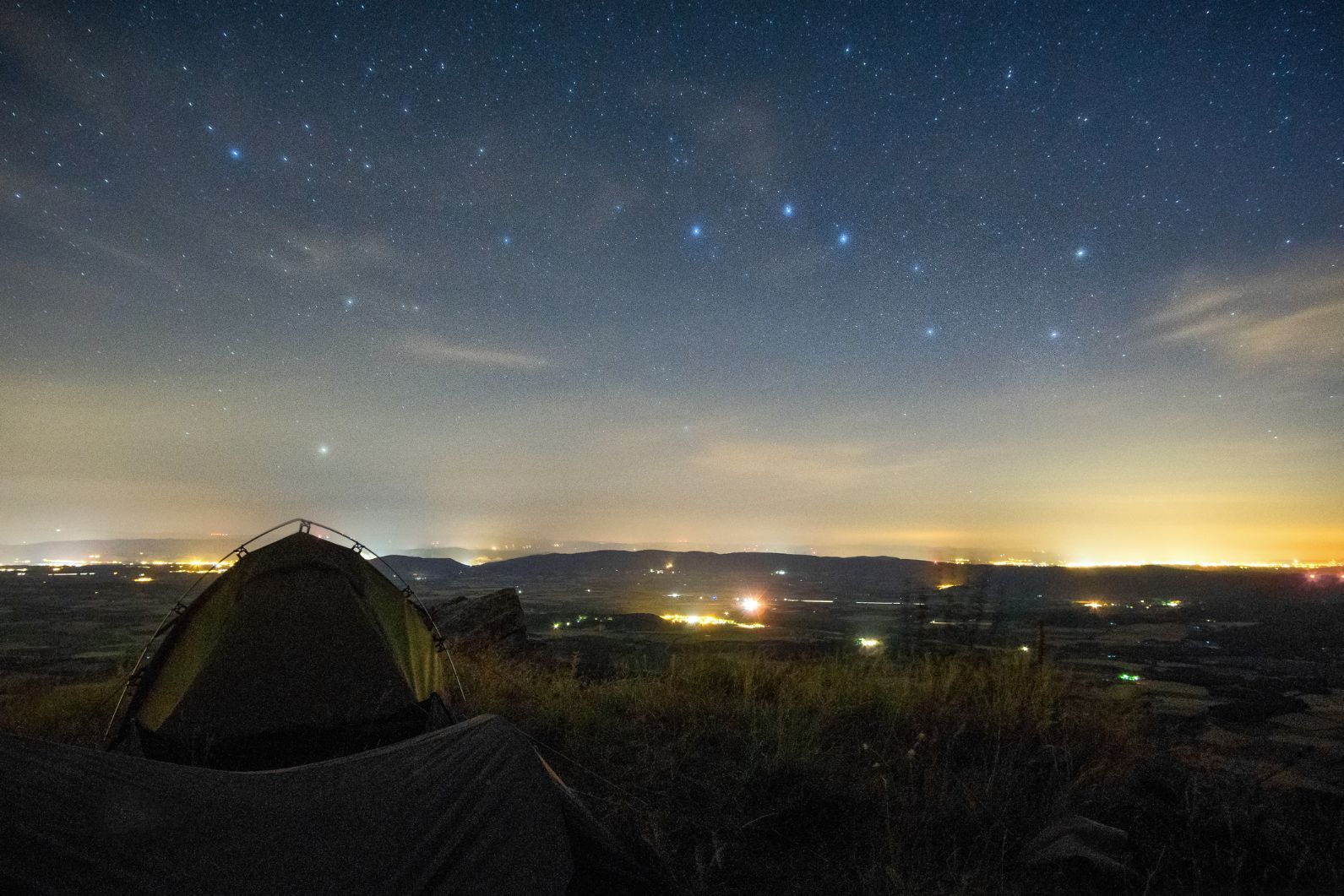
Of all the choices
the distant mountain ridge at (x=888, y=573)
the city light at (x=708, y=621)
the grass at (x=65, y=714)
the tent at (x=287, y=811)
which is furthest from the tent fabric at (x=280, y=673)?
the city light at (x=708, y=621)

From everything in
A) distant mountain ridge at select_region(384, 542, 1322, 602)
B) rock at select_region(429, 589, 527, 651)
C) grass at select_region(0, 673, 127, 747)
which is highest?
rock at select_region(429, 589, 527, 651)

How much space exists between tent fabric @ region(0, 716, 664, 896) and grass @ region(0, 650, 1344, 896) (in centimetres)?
95

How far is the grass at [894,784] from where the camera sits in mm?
3740

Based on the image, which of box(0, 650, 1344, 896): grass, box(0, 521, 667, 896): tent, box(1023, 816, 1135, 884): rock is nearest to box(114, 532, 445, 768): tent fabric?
box(0, 521, 667, 896): tent

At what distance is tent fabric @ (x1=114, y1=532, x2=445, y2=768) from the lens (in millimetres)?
4801

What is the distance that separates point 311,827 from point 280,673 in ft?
12.2

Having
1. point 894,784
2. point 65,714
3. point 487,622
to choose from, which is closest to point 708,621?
point 487,622

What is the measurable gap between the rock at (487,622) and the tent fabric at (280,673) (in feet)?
19.3

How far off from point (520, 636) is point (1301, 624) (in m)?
32.1

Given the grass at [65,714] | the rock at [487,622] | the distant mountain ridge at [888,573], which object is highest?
the rock at [487,622]

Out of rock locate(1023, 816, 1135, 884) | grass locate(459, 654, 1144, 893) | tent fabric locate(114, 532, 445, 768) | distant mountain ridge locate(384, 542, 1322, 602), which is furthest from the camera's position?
distant mountain ridge locate(384, 542, 1322, 602)

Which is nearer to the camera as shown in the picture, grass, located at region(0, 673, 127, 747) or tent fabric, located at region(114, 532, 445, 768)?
tent fabric, located at region(114, 532, 445, 768)

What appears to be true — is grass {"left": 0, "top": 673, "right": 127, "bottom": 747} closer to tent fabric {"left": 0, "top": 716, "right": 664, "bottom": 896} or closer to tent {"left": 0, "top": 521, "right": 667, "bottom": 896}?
tent {"left": 0, "top": 521, "right": 667, "bottom": 896}

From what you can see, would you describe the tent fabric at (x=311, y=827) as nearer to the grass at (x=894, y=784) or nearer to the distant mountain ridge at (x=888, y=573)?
the grass at (x=894, y=784)
